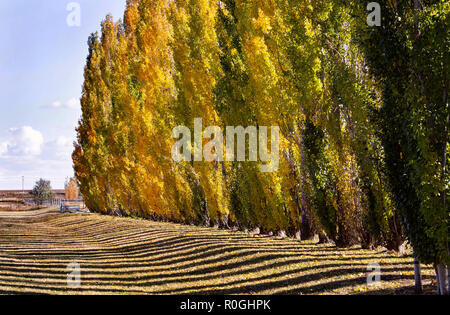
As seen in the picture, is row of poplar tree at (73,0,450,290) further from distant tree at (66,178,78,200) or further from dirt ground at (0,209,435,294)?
distant tree at (66,178,78,200)

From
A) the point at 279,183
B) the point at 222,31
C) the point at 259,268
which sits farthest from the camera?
the point at 222,31

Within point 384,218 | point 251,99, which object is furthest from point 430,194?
point 251,99

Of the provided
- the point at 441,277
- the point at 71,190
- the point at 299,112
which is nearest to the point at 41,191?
the point at 71,190

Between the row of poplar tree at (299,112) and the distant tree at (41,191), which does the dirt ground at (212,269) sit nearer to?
the row of poplar tree at (299,112)

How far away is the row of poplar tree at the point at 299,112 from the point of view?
715 centimetres

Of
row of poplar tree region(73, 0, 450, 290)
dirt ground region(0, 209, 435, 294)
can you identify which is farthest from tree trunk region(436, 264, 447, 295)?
dirt ground region(0, 209, 435, 294)

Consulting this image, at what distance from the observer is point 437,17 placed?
7.09m

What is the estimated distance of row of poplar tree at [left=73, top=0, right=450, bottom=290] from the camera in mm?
7148

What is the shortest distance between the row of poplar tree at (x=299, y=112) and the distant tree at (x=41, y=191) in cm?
4533

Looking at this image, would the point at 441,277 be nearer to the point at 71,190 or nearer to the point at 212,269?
the point at 212,269

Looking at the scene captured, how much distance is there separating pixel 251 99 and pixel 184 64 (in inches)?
265

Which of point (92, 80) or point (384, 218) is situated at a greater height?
point (92, 80)

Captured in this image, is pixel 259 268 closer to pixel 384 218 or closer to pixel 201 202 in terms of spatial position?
pixel 384 218

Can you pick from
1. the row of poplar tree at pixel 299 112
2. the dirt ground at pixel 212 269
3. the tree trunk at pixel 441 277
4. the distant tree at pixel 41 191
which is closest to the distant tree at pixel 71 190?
the distant tree at pixel 41 191
